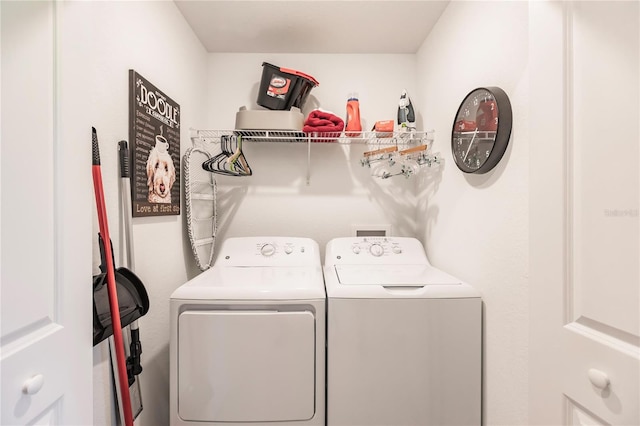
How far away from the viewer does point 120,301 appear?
3.19 ft

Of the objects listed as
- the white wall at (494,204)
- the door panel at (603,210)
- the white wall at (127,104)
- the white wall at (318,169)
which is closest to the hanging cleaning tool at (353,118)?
the white wall at (318,169)

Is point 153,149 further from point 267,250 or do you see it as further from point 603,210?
point 603,210

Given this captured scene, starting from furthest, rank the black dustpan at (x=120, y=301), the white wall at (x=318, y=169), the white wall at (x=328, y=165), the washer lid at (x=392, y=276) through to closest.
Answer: the white wall at (x=318, y=169) → the washer lid at (x=392, y=276) → the white wall at (x=328, y=165) → the black dustpan at (x=120, y=301)

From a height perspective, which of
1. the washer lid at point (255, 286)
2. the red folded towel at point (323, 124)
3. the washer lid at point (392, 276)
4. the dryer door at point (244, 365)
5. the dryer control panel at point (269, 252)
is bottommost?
the dryer door at point (244, 365)

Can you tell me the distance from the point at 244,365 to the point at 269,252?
2.24 ft

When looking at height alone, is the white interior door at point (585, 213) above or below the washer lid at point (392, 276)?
above

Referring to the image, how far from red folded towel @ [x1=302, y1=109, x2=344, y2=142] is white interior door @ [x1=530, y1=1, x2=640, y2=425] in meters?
1.13

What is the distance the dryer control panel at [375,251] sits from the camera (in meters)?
1.74

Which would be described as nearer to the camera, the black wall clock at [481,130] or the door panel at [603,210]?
the door panel at [603,210]

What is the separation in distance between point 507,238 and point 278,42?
1878mm

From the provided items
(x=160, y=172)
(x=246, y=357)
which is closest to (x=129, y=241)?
(x=160, y=172)

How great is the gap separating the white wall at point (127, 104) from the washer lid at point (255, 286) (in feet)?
0.86

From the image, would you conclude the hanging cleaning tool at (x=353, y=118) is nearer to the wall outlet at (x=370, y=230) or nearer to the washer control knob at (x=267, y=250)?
the wall outlet at (x=370, y=230)

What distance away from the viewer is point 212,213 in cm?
200
